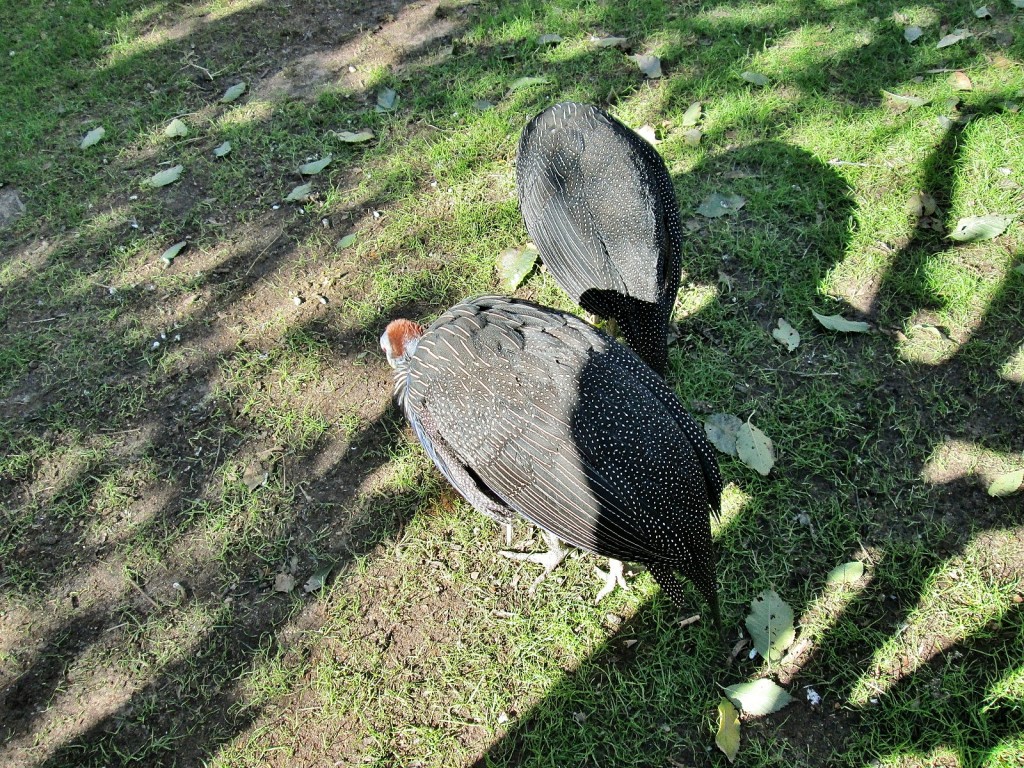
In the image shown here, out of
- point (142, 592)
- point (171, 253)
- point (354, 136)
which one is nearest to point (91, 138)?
point (171, 253)

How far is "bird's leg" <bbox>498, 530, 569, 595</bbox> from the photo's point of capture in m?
2.53

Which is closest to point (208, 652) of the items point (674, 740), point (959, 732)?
point (674, 740)

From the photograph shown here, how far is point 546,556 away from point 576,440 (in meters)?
0.70

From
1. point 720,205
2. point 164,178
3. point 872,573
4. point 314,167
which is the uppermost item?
point 164,178

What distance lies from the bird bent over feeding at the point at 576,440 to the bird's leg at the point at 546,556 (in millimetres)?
314

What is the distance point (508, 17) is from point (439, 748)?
4.41 metres

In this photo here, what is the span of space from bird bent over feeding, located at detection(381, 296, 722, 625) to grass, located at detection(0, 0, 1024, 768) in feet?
1.61

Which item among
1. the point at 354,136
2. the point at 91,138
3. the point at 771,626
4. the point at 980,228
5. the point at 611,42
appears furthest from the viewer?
the point at 611,42

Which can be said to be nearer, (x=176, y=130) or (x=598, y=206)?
(x=598, y=206)

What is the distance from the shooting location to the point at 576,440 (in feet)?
6.79

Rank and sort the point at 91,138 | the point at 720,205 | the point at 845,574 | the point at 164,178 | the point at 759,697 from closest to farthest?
the point at 759,697 < the point at 845,574 < the point at 720,205 < the point at 164,178 < the point at 91,138

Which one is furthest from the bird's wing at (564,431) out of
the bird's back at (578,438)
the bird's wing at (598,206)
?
the bird's wing at (598,206)

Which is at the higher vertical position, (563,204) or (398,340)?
(563,204)

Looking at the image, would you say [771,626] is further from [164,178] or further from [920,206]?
[164,178]
